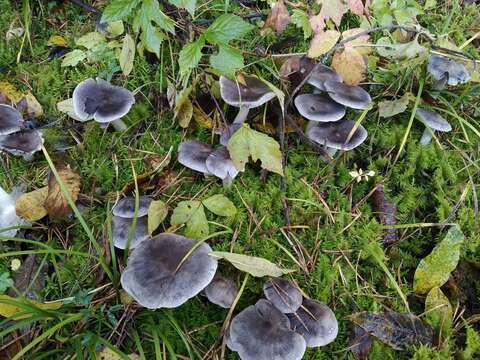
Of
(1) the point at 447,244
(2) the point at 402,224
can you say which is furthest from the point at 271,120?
(1) the point at 447,244

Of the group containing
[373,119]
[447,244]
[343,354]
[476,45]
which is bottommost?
[343,354]

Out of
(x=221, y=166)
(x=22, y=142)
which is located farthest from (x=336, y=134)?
(x=22, y=142)

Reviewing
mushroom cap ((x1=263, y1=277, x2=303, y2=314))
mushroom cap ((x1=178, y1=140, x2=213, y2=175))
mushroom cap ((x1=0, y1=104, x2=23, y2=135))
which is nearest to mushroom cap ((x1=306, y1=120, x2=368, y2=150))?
mushroom cap ((x1=178, y1=140, x2=213, y2=175))

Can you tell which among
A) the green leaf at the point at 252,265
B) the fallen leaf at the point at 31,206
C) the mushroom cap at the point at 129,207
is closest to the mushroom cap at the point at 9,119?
the fallen leaf at the point at 31,206

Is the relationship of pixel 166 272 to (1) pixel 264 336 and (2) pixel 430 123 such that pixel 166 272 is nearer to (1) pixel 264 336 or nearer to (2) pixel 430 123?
(1) pixel 264 336

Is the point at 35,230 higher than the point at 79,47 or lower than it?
lower

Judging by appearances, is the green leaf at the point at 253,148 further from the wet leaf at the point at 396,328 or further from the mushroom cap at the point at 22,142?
the mushroom cap at the point at 22,142

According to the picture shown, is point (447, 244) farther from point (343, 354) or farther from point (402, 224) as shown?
point (343, 354)
